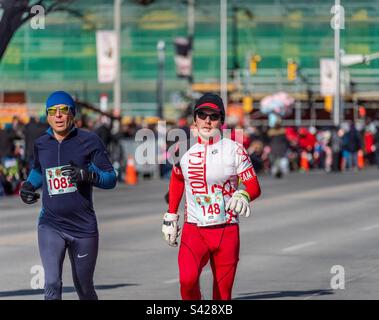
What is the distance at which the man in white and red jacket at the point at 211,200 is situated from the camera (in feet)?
31.5

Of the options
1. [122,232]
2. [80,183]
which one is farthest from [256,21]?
[80,183]

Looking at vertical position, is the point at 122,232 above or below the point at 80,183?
below

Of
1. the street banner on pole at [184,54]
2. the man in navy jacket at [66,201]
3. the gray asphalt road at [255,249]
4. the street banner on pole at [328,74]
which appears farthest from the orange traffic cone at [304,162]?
the man in navy jacket at [66,201]

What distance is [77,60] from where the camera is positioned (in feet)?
285

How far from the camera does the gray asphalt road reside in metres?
13.7

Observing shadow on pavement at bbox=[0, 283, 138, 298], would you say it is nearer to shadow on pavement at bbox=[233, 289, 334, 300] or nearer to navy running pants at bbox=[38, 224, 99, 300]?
shadow on pavement at bbox=[233, 289, 334, 300]

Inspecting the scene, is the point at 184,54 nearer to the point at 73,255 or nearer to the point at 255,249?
the point at 255,249

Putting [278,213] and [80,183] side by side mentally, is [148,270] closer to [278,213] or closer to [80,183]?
[80,183]

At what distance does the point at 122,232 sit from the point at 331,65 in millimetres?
39884

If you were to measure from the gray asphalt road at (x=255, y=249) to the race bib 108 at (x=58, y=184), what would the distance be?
124 inches

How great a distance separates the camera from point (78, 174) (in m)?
9.62

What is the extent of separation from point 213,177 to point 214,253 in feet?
1.67

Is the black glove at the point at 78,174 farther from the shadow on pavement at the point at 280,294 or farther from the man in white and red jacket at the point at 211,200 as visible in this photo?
the shadow on pavement at the point at 280,294
